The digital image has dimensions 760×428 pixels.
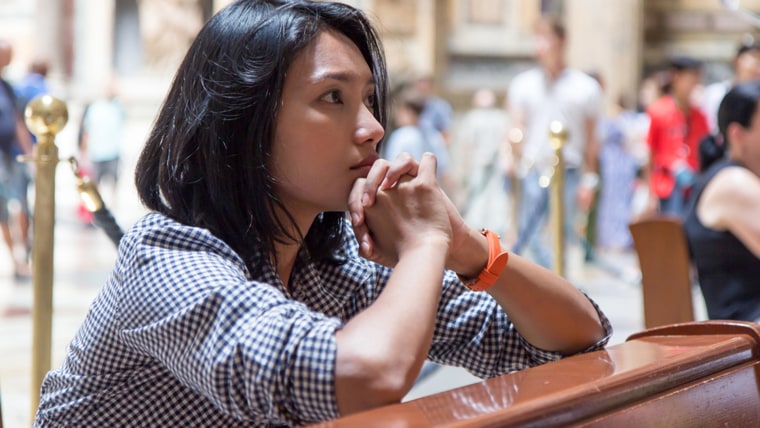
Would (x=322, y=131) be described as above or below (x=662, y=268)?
above

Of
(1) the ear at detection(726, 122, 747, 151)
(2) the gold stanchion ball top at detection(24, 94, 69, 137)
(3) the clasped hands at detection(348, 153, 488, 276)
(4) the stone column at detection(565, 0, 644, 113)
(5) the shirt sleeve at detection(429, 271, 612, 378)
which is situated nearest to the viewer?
(3) the clasped hands at detection(348, 153, 488, 276)

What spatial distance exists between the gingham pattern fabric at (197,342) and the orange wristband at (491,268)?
0.66ft

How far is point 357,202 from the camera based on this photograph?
65.9 inches

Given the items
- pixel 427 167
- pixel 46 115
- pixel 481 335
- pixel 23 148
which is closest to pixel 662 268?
pixel 481 335

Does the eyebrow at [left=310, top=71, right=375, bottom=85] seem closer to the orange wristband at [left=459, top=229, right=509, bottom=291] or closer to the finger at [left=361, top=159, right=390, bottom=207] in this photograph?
the finger at [left=361, top=159, right=390, bottom=207]

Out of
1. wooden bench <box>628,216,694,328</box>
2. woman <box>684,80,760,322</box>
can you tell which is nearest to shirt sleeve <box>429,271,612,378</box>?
wooden bench <box>628,216,694,328</box>

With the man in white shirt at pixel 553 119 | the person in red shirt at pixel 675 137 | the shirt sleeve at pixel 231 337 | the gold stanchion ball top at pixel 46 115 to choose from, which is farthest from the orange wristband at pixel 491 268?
the person in red shirt at pixel 675 137

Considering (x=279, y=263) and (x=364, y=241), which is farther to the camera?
(x=279, y=263)

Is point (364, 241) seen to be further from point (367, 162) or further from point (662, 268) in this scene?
point (662, 268)

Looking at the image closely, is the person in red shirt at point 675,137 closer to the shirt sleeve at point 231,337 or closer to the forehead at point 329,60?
the forehead at point 329,60

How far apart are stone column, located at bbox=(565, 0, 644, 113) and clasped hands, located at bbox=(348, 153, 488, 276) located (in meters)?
14.7

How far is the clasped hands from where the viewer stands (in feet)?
5.37

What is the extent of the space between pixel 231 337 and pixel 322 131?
41cm

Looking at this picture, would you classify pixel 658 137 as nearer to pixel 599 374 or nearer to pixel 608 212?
pixel 608 212
